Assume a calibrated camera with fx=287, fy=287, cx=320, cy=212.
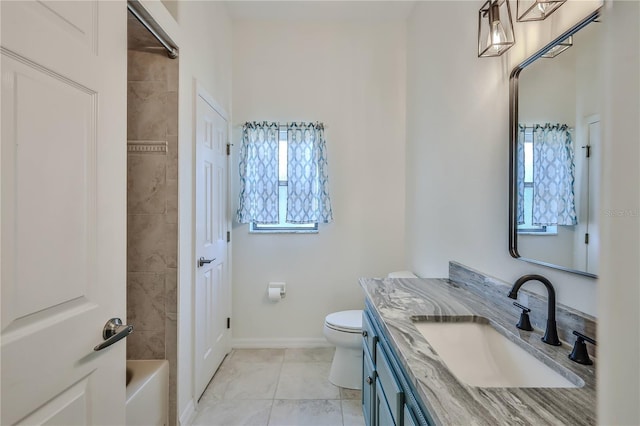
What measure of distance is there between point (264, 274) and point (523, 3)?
8.08 ft

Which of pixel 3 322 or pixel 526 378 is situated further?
pixel 526 378

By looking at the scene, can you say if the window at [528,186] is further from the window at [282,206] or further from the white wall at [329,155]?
the window at [282,206]

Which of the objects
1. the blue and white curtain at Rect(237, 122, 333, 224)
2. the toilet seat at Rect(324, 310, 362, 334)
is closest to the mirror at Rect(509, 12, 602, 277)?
the toilet seat at Rect(324, 310, 362, 334)

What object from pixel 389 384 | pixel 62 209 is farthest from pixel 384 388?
pixel 62 209

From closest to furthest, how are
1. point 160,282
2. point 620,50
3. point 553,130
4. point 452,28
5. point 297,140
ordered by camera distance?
point 620,50 → point 553,130 → point 160,282 → point 452,28 → point 297,140

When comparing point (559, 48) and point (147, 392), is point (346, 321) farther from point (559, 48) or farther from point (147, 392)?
point (559, 48)

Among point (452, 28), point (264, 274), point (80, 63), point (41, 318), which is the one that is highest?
point (452, 28)

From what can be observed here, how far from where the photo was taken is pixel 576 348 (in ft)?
2.77

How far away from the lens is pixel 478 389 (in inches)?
28.2

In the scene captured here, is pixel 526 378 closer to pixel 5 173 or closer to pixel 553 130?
pixel 553 130

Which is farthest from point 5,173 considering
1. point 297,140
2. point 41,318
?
point 297,140

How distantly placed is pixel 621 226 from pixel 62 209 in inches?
42.3

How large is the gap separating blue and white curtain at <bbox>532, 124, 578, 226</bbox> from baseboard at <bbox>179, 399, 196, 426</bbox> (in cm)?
206

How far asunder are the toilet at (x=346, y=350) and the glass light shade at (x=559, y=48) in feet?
5.76
